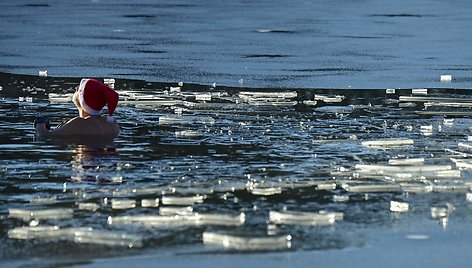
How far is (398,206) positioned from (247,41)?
12861 millimetres

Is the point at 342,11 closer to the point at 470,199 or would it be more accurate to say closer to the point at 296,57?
the point at 296,57

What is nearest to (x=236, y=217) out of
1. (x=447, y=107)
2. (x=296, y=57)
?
(x=447, y=107)

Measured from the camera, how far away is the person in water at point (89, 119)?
33.4 ft

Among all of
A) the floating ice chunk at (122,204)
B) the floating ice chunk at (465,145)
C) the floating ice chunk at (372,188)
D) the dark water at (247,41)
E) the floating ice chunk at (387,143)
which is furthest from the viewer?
the dark water at (247,41)

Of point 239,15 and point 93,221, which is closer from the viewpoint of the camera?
point 93,221

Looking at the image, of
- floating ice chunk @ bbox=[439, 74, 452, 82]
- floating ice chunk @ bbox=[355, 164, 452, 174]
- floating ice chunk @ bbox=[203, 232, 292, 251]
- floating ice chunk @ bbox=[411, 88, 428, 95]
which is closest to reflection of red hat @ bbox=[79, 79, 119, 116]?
floating ice chunk @ bbox=[355, 164, 452, 174]

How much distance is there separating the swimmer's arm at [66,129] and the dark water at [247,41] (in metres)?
4.11

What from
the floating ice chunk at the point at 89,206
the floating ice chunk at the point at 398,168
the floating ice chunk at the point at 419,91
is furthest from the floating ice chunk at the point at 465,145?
the floating ice chunk at the point at 419,91

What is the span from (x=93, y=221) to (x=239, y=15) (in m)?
18.9

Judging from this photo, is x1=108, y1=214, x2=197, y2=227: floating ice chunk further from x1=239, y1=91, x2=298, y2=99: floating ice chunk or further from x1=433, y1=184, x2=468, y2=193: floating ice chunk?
x1=239, y1=91, x2=298, y2=99: floating ice chunk

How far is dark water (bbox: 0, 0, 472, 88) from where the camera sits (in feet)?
50.8

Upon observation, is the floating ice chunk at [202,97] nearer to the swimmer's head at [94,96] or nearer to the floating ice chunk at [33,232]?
the swimmer's head at [94,96]

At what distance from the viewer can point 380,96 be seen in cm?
1324

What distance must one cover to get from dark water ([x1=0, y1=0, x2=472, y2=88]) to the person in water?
3.98m
